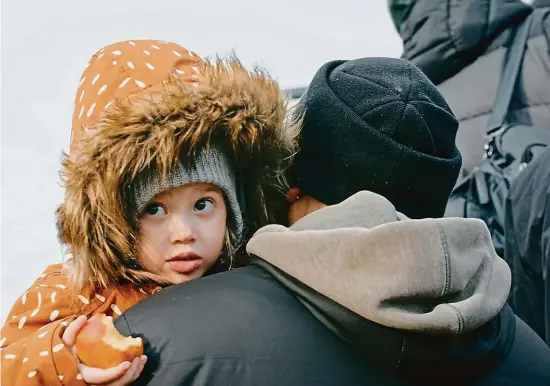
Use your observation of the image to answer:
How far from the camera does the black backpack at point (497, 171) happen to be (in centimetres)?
197

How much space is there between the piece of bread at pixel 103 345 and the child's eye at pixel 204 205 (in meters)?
0.25

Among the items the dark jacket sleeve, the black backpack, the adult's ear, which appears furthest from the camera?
the black backpack

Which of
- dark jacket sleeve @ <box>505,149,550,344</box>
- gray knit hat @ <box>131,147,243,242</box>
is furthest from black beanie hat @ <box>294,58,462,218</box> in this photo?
dark jacket sleeve @ <box>505,149,550,344</box>

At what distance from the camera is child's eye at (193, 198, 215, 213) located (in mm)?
1103

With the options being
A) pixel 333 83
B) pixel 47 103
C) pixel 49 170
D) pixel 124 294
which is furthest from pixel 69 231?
pixel 47 103

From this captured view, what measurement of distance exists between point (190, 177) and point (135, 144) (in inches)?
3.3

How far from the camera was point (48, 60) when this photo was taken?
256 cm

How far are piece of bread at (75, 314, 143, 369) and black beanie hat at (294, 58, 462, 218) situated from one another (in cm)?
39

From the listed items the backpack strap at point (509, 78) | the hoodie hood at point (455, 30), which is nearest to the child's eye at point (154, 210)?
the backpack strap at point (509, 78)

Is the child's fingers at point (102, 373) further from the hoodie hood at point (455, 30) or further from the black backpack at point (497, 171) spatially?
the hoodie hood at point (455, 30)

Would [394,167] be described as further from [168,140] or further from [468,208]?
[468,208]

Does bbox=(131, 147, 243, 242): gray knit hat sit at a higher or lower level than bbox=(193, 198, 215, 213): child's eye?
higher

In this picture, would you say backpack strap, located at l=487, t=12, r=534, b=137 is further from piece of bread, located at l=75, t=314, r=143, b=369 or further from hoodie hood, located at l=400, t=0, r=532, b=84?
piece of bread, located at l=75, t=314, r=143, b=369

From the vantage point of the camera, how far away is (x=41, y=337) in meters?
0.94
